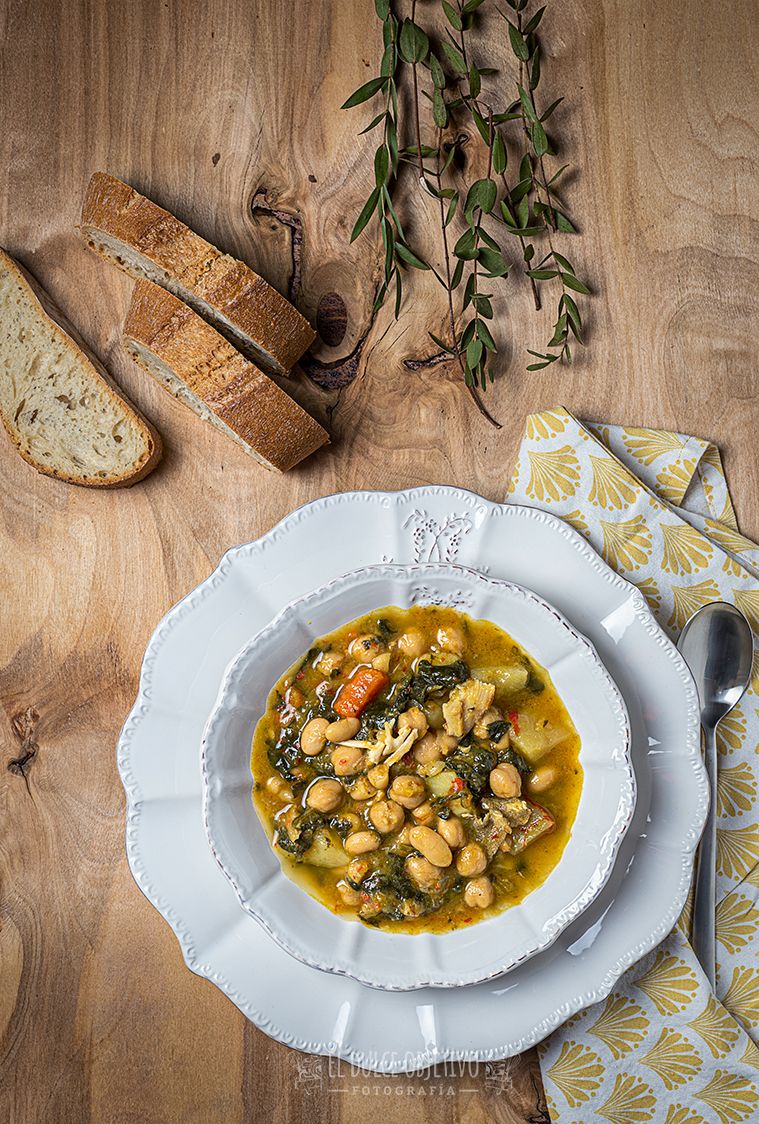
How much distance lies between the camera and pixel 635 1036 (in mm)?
2832

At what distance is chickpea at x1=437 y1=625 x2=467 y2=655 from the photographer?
2.71 meters

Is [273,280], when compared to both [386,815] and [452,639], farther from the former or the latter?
[386,815]

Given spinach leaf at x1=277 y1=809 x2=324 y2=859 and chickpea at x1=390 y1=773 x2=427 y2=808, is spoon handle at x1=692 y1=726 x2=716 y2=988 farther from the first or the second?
spinach leaf at x1=277 y1=809 x2=324 y2=859

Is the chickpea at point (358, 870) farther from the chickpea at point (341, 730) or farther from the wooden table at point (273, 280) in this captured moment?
the wooden table at point (273, 280)

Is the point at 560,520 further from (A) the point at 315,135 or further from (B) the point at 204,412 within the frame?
(A) the point at 315,135

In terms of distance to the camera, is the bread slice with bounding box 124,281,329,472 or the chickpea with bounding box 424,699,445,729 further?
the bread slice with bounding box 124,281,329,472

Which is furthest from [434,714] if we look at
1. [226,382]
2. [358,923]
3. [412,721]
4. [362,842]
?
[226,382]

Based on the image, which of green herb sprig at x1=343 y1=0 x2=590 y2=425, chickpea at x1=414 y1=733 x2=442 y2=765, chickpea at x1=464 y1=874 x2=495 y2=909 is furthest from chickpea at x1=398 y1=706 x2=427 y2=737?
green herb sprig at x1=343 y1=0 x2=590 y2=425

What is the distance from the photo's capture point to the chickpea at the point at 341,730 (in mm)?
2641

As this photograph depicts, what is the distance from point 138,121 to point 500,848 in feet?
8.77

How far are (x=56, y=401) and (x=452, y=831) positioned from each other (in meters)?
1.91

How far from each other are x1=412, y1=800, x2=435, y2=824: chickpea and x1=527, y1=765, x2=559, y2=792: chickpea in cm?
30

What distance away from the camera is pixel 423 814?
103 inches

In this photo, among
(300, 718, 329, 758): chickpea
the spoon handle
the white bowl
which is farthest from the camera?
the spoon handle
